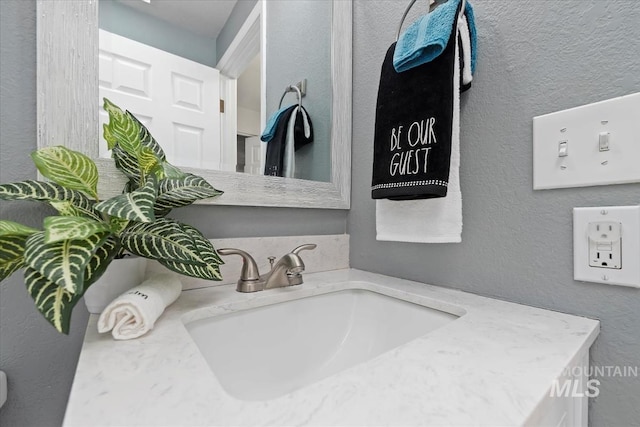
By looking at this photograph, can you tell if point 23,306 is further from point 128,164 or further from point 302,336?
point 302,336

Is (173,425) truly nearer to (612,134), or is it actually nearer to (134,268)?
(134,268)

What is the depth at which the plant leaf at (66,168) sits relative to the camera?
44cm

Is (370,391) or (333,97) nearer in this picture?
(370,391)

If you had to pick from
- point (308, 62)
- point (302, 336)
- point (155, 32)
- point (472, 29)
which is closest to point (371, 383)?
point (302, 336)

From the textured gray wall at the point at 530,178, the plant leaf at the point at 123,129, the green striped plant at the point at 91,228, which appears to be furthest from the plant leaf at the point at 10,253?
the textured gray wall at the point at 530,178

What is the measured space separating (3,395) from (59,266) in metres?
0.44

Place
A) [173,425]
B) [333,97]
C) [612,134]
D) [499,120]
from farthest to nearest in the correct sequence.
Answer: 1. [333,97]
2. [499,120]
3. [612,134]
4. [173,425]

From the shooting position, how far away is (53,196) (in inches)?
18.6

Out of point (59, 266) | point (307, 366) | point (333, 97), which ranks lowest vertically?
point (307, 366)

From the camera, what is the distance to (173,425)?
10.1 inches

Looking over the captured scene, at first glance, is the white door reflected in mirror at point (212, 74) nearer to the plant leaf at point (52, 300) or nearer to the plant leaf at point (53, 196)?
the plant leaf at point (53, 196)

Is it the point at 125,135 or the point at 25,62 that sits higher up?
the point at 25,62

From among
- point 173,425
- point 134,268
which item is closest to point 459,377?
point 173,425

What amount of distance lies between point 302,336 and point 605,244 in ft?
2.05
